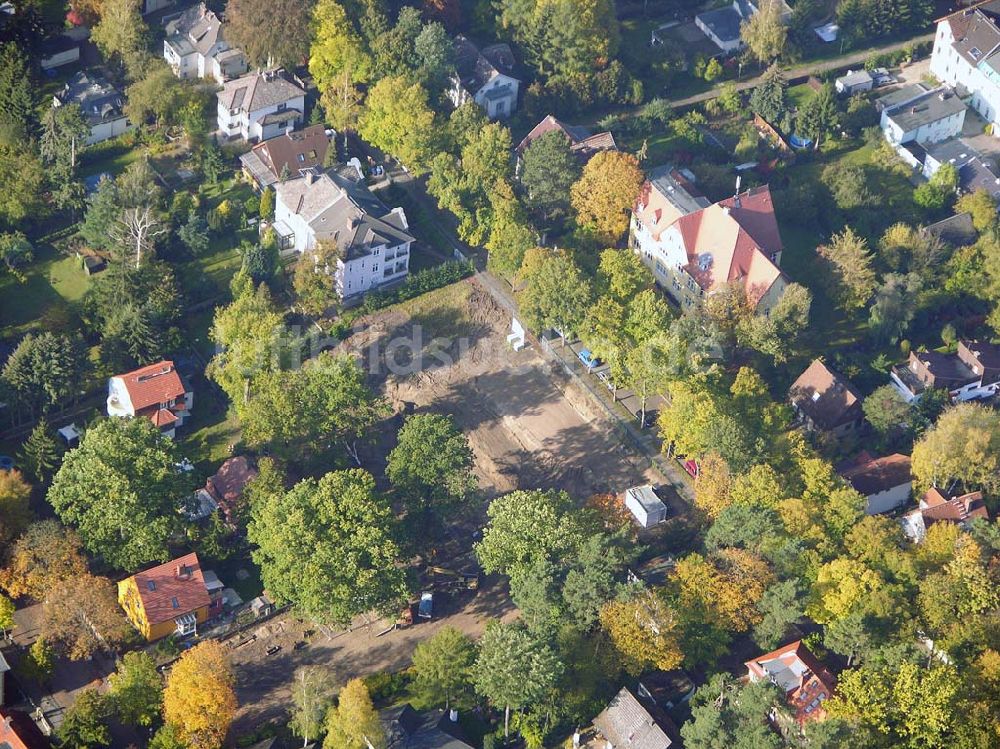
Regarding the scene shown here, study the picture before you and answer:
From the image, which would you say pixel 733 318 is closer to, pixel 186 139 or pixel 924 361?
pixel 924 361

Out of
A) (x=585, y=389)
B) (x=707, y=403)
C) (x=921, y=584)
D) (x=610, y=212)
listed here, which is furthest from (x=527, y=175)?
(x=921, y=584)

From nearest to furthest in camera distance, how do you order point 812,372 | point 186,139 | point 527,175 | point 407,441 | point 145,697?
point 145,697, point 407,441, point 812,372, point 527,175, point 186,139

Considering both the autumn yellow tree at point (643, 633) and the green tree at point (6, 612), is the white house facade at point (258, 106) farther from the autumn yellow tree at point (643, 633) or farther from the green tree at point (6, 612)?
the autumn yellow tree at point (643, 633)

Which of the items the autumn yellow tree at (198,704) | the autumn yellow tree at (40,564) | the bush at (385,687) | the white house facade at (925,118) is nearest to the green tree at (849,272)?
the white house facade at (925,118)

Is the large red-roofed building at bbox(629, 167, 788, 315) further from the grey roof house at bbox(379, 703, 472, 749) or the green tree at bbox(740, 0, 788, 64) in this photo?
the grey roof house at bbox(379, 703, 472, 749)

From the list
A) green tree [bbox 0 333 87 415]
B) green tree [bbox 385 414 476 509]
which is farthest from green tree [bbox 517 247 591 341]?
green tree [bbox 0 333 87 415]
